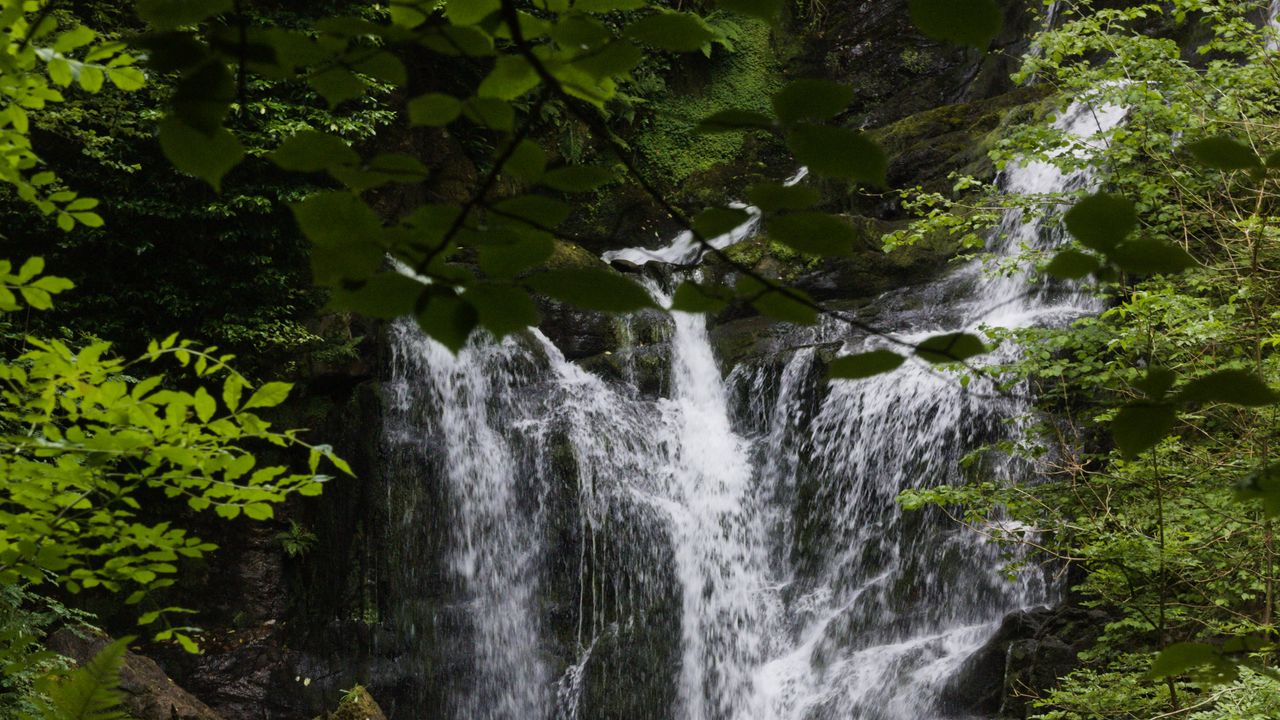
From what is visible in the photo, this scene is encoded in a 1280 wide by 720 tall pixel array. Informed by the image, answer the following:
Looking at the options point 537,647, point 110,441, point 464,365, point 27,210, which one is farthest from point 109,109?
point 110,441

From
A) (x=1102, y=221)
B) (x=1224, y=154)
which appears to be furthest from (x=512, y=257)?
(x=1224, y=154)

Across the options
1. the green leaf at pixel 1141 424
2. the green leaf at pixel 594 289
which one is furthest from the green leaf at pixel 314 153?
the green leaf at pixel 1141 424

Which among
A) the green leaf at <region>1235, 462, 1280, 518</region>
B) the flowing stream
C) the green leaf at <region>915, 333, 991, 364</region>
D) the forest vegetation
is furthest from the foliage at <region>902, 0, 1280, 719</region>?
the green leaf at <region>915, 333, 991, 364</region>

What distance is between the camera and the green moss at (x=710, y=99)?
1355 cm

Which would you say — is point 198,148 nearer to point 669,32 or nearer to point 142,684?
point 669,32

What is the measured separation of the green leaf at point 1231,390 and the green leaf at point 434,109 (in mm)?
691

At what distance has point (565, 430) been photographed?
8.62m

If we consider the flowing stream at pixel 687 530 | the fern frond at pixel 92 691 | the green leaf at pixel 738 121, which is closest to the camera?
the green leaf at pixel 738 121

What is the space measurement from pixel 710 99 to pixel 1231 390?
14086 millimetres

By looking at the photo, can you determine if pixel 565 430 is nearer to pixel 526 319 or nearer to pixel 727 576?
pixel 727 576

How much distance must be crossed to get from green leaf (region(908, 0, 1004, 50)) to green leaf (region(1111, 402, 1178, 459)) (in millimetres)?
389

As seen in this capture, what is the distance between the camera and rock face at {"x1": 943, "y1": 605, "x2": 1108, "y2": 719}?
5508mm

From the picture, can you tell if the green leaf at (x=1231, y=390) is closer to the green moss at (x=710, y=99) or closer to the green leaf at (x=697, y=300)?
the green leaf at (x=697, y=300)

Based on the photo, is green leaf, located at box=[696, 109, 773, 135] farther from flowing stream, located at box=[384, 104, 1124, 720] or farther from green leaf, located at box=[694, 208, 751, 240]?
flowing stream, located at box=[384, 104, 1124, 720]
